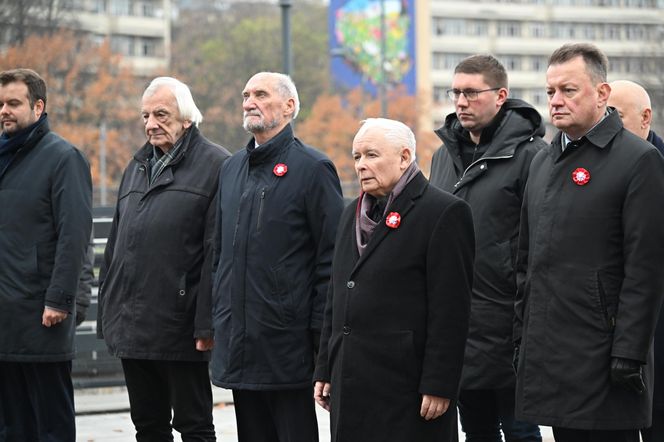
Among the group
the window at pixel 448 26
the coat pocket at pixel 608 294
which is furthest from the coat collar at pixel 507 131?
the window at pixel 448 26

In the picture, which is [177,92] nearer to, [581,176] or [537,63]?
A: [581,176]

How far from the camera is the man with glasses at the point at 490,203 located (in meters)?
6.90

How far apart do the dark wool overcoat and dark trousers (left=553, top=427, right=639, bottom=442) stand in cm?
47

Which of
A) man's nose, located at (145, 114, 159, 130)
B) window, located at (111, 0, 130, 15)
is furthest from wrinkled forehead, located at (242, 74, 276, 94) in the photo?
window, located at (111, 0, 130, 15)

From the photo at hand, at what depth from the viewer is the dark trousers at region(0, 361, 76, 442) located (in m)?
7.78

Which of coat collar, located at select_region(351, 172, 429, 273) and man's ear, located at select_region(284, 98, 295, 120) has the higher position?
man's ear, located at select_region(284, 98, 295, 120)

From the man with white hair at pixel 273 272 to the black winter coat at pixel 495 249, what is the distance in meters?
0.75

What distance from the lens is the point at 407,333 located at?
5.80 meters

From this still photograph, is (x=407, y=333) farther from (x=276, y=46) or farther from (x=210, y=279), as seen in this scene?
(x=276, y=46)

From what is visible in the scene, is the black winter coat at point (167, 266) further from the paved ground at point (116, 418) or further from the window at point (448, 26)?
the window at point (448, 26)

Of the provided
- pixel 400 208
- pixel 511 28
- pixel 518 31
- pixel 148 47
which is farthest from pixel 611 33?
pixel 400 208

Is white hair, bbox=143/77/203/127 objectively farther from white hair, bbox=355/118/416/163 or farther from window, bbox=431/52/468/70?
window, bbox=431/52/468/70

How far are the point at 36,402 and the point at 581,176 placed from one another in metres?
3.71

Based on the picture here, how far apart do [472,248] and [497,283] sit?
1039 millimetres
